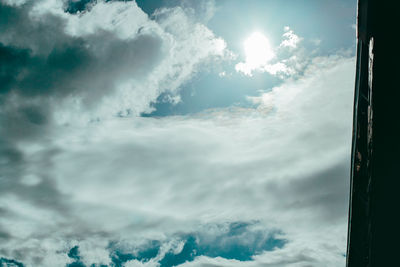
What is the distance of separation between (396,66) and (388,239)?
123 inches

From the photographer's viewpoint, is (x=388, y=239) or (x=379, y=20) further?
(x=388, y=239)

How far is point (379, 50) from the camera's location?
3646mm

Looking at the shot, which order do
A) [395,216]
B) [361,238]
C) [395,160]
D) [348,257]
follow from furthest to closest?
[348,257] < [361,238] < [395,216] < [395,160]

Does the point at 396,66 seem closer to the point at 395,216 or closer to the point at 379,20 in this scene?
the point at 379,20

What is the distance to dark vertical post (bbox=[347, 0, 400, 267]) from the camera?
3623mm

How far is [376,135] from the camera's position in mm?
Result: 3922

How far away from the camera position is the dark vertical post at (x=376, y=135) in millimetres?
3623

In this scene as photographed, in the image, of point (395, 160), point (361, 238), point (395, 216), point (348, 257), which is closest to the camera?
point (395, 160)

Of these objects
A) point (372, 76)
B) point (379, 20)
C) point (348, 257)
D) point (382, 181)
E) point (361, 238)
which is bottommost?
point (348, 257)

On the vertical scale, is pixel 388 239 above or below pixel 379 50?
below

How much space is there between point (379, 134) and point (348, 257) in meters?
3.86

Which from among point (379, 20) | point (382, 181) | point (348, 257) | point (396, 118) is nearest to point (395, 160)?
point (382, 181)

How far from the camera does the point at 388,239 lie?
4410 millimetres

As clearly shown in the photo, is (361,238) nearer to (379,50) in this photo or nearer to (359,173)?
(359,173)
